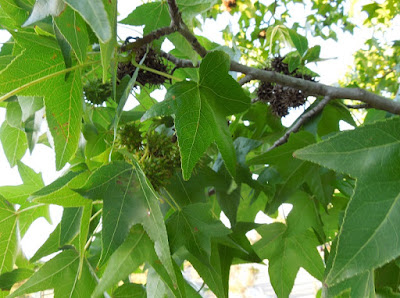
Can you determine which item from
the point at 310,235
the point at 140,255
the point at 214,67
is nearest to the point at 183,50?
the point at 214,67

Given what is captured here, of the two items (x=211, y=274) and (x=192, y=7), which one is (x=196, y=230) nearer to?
(x=211, y=274)

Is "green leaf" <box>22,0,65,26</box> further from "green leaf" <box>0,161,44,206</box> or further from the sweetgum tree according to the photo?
"green leaf" <box>0,161,44,206</box>

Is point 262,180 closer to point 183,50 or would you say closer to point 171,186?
point 171,186

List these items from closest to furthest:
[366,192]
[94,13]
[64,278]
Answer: [94,13] < [366,192] < [64,278]

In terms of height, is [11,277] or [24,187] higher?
[24,187]

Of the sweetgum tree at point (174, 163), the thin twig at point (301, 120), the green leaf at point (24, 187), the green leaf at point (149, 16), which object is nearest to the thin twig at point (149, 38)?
the sweetgum tree at point (174, 163)

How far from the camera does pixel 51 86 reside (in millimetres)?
622

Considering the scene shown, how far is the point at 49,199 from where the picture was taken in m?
0.58

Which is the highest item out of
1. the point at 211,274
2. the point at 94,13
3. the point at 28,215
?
the point at 94,13

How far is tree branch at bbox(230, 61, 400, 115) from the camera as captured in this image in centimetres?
74

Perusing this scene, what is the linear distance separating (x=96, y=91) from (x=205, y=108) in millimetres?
246

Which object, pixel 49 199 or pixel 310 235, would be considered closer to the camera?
pixel 49 199

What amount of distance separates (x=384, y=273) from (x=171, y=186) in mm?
401

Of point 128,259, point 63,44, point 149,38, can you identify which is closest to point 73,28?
point 63,44
